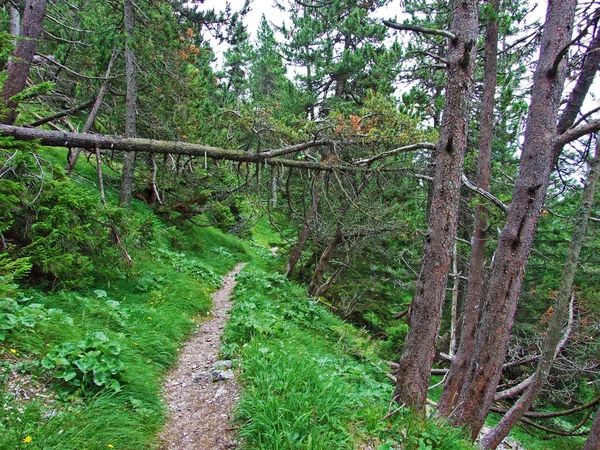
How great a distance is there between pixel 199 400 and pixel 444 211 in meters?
3.47

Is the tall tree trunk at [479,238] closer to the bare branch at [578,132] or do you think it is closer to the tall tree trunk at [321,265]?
the bare branch at [578,132]

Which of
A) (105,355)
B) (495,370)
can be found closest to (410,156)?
(495,370)

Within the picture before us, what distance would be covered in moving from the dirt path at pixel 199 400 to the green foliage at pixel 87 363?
2.39 ft

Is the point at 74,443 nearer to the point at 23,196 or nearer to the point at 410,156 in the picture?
the point at 23,196

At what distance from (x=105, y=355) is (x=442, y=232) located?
12.2ft

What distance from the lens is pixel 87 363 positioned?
308cm

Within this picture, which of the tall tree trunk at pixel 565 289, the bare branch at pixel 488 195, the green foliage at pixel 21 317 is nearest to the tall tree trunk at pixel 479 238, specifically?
the tall tree trunk at pixel 565 289

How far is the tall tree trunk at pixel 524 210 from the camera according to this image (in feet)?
13.1

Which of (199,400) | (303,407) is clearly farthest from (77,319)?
(303,407)

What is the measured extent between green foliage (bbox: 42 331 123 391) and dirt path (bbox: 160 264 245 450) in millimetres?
730

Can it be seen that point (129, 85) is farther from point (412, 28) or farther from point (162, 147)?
point (412, 28)

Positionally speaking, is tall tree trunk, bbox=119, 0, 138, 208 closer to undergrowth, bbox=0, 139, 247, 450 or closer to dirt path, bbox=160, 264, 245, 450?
undergrowth, bbox=0, 139, 247, 450

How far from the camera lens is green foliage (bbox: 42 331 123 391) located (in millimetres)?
2953

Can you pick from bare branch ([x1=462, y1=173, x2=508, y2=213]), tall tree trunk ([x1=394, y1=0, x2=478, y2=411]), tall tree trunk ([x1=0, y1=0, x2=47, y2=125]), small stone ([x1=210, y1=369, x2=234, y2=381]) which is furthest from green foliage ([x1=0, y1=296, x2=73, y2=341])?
bare branch ([x1=462, y1=173, x2=508, y2=213])
